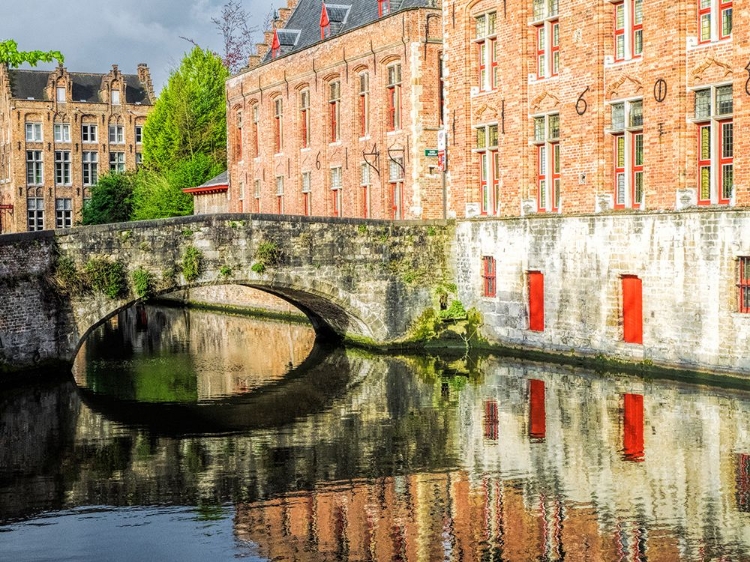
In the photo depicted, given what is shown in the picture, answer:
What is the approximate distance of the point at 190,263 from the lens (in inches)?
900

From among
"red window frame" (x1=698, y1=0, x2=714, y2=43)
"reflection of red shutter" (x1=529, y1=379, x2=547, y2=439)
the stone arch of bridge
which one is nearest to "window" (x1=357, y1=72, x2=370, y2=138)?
the stone arch of bridge

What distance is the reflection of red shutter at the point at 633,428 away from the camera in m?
14.1

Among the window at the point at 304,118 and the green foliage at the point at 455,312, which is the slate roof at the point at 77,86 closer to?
the window at the point at 304,118

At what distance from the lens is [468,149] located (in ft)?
83.6

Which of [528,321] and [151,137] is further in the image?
[151,137]

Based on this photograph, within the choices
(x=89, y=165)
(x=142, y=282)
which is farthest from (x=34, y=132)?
(x=142, y=282)

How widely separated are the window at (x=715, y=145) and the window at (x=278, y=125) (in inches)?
666

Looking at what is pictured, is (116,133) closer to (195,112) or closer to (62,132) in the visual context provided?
(62,132)

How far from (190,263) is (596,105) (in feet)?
27.1

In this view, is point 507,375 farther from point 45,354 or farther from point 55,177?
point 55,177

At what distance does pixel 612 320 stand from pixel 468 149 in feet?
19.4

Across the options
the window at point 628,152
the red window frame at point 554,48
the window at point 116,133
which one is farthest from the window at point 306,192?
the window at point 116,133

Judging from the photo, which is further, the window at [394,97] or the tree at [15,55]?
the window at [394,97]

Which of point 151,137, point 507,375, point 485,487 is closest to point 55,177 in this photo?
point 151,137
